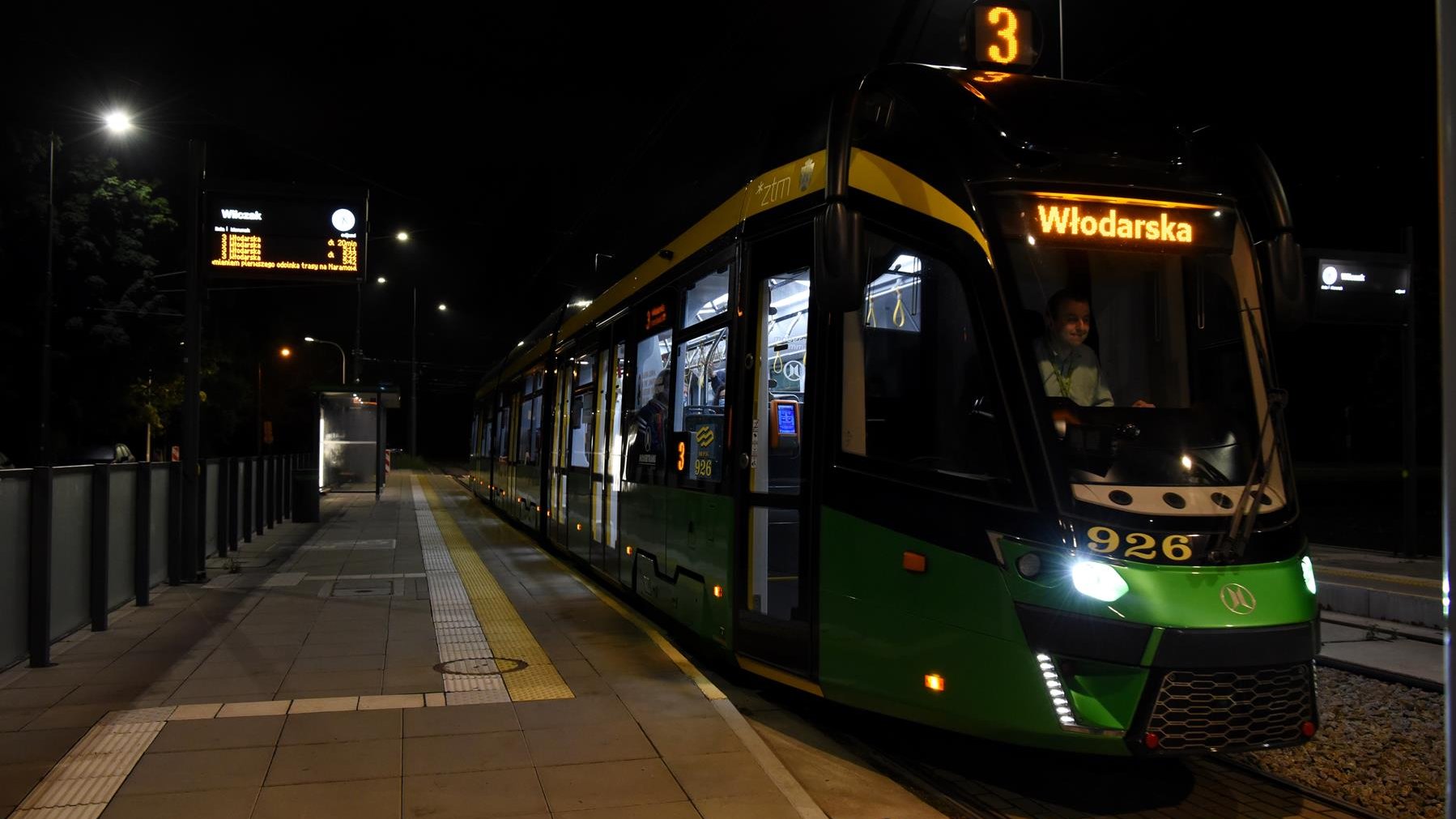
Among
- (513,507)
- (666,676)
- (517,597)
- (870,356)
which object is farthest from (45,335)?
(870,356)

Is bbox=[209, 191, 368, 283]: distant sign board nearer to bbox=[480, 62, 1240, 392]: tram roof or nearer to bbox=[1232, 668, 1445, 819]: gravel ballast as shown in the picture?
bbox=[480, 62, 1240, 392]: tram roof

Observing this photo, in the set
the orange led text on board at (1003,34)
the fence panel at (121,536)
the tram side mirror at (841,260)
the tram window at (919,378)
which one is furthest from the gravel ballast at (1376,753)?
the fence panel at (121,536)

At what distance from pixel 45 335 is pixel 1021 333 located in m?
24.2

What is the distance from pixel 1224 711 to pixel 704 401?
13.3 feet

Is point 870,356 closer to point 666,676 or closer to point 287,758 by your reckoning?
point 666,676

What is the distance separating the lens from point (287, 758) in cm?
558

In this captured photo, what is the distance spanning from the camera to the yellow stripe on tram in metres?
7.15

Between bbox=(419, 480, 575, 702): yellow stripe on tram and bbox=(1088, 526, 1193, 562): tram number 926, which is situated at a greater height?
bbox=(1088, 526, 1193, 562): tram number 926

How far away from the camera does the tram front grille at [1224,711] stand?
483 centimetres

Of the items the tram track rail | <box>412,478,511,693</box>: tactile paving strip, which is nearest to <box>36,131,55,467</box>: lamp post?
<box>412,478,511,693</box>: tactile paving strip

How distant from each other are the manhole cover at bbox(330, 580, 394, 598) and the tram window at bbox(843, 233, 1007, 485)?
7.11 metres

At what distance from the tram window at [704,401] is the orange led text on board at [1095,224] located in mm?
2456

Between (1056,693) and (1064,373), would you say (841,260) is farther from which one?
(1056,693)

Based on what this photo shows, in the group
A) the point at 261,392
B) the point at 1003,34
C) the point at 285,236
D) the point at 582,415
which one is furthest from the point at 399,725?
the point at 261,392
